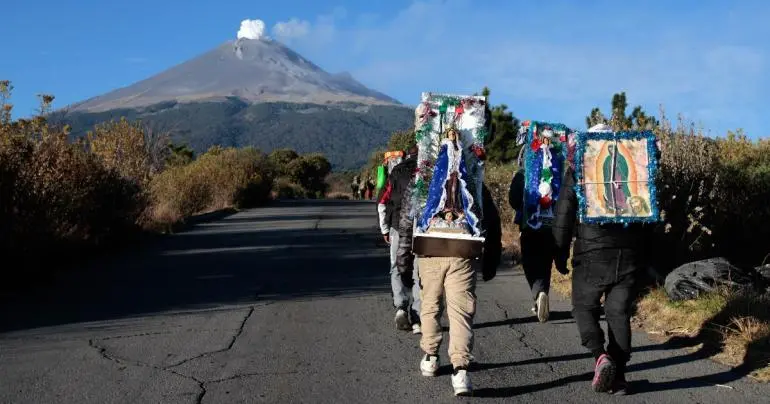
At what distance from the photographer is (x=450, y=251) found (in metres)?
5.90

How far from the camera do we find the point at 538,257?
8.51 metres

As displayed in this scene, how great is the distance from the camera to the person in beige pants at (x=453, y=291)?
5789 mm

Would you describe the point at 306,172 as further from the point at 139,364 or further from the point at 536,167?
the point at 139,364

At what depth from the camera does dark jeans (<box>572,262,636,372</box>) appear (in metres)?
5.92

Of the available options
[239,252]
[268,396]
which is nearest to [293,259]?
[239,252]

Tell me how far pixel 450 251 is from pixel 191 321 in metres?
3.84

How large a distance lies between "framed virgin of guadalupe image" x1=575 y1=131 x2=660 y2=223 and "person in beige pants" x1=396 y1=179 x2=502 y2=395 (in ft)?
2.33

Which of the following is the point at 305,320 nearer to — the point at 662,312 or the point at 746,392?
the point at 662,312

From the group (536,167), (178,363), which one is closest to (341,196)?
(536,167)

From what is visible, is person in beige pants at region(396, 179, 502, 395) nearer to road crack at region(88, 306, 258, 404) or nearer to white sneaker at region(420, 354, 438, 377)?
white sneaker at region(420, 354, 438, 377)

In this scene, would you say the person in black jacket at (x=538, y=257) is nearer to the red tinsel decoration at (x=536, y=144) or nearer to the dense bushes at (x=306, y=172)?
the red tinsel decoration at (x=536, y=144)

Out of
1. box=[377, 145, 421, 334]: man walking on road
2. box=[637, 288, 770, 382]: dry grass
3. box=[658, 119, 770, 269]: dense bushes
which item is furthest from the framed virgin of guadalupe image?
box=[658, 119, 770, 269]: dense bushes

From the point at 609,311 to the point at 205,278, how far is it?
24.0 ft

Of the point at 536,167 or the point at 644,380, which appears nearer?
the point at 644,380
